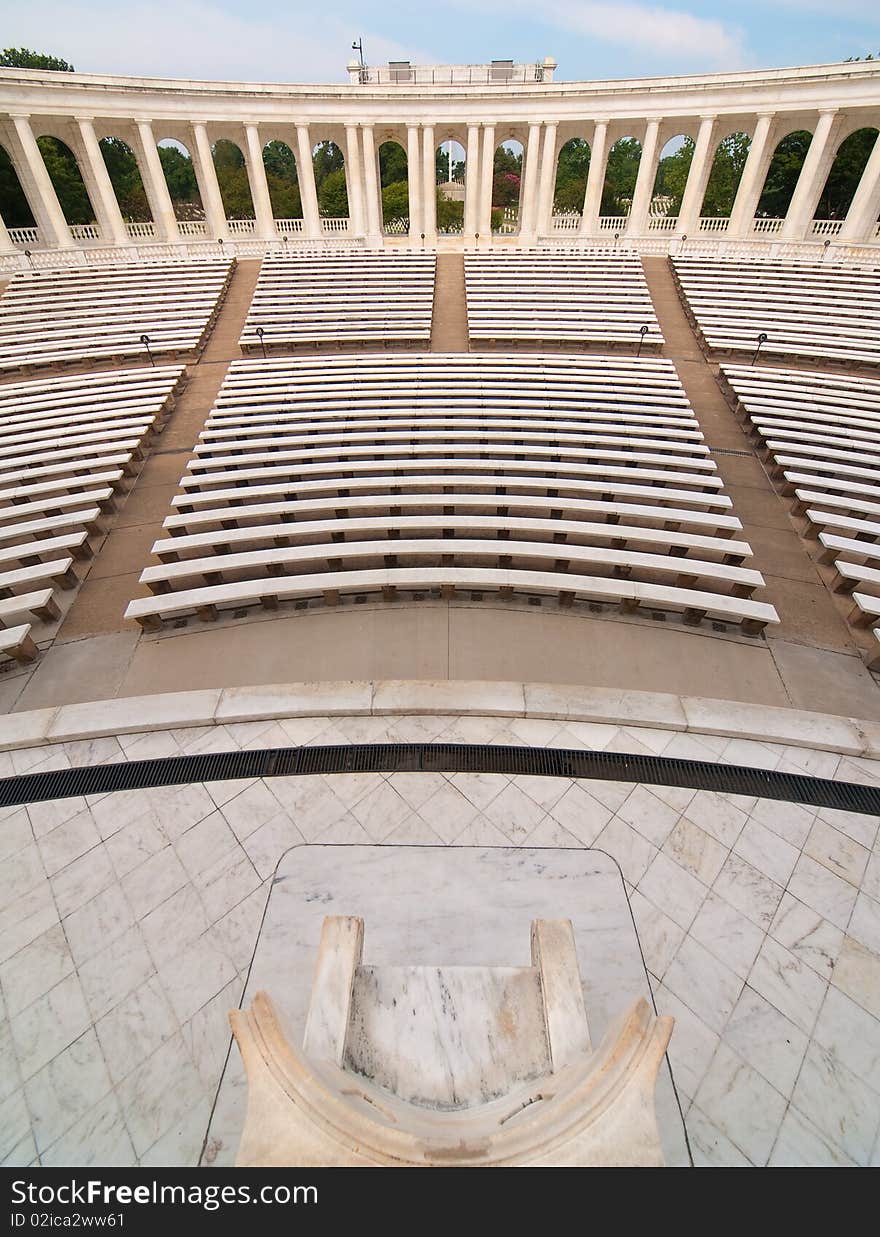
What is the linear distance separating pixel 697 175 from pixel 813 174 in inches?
217

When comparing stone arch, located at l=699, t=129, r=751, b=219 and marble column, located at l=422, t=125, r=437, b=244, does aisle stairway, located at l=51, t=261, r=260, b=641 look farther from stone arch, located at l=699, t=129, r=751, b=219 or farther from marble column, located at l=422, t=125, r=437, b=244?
stone arch, located at l=699, t=129, r=751, b=219

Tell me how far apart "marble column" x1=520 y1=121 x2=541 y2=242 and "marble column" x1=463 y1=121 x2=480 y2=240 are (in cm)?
293

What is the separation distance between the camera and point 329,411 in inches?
531

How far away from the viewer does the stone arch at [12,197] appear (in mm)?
33656

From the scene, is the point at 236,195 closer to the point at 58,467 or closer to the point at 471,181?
the point at 471,181

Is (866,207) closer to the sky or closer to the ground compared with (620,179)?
closer to the ground

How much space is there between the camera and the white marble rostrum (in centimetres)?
212

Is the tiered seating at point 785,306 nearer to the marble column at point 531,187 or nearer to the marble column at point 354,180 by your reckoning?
the marble column at point 531,187

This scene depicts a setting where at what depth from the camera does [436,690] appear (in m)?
6.82

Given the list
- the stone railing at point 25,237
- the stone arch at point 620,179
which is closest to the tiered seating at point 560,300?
the stone railing at point 25,237

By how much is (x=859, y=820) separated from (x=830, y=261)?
30736 mm

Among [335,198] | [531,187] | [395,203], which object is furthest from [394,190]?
[531,187]

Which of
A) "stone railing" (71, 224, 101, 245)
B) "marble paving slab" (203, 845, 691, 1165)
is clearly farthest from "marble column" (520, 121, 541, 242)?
"marble paving slab" (203, 845, 691, 1165)
